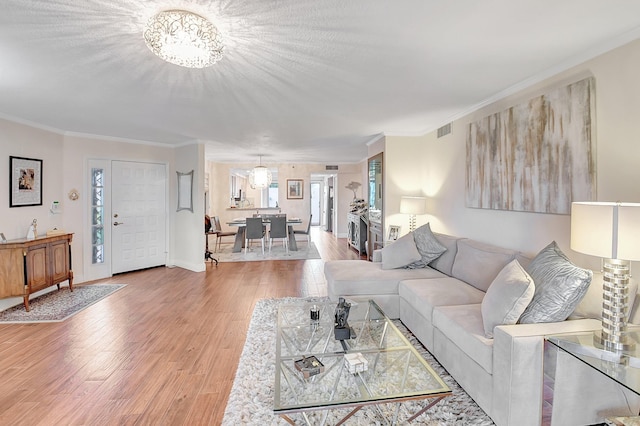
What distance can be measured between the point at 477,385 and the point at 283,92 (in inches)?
113

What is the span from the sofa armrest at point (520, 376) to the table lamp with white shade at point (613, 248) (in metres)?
0.25

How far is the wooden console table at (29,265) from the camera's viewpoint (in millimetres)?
3539

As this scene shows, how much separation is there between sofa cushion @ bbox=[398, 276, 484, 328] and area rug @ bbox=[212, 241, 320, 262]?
383 centimetres

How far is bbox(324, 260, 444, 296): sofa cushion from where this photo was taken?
3.29 m

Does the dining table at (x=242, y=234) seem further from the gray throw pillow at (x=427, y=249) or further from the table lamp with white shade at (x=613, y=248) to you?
the table lamp with white shade at (x=613, y=248)

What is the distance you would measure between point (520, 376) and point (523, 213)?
1.73m

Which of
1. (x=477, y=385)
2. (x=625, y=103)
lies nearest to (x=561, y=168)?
(x=625, y=103)

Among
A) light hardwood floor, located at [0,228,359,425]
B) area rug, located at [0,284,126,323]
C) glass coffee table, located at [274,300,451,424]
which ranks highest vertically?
glass coffee table, located at [274,300,451,424]

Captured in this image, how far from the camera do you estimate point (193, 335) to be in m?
3.06

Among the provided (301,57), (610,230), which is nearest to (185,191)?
(301,57)

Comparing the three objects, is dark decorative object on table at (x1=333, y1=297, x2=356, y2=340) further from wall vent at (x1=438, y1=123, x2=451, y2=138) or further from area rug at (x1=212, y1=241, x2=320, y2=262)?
area rug at (x1=212, y1=241, x2=320, y2=262)

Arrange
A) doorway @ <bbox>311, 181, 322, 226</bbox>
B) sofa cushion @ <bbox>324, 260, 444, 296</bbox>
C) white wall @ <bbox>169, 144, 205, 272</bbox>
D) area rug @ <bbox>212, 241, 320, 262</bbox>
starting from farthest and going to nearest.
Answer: doorway @ <bbox>311, 181, 322, 226</bbox>, area rug @ <bbox>212, 241, 320, 262</bbox>, white wall @ <bbox>169, 144, 205, 272</bbox>, sofa cushion @ <bbox>324, 260, 444, 296</bbox>

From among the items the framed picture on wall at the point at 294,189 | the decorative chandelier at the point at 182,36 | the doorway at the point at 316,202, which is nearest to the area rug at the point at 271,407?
the decorative chandelier at the point at 182,36

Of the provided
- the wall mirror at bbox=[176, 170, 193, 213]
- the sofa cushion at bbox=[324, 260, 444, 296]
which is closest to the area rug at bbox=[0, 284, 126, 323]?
the wall mirror at bbox=[176, 170, 193, 213]
